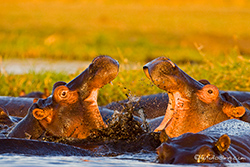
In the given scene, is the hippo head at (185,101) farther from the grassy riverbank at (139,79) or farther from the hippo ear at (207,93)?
the grassy riverbank at (139,79)

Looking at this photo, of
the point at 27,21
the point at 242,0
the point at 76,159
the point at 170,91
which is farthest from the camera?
the point at 242,0

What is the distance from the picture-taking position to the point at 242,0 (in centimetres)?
4738

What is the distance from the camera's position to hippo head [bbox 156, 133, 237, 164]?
3246 millimetres

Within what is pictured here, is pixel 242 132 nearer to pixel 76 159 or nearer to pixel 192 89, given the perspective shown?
pixel 192 89

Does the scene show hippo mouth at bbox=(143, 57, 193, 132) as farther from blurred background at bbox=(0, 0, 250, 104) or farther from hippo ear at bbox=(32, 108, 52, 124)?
blurred background at bbox=(0, 0, 250, 104)

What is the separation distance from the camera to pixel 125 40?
24172 millimetres

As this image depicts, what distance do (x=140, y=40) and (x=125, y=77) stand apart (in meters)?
14.9

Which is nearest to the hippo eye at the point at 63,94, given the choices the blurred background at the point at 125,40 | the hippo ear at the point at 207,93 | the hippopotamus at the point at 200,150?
the hippo ear at the point at 207,93

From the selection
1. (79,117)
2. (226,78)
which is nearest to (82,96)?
(79,117)

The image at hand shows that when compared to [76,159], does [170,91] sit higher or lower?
higher

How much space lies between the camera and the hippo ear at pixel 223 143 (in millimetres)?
3230

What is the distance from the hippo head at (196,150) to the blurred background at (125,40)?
4.55 m

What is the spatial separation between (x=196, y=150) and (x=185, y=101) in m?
Answer: 1.11

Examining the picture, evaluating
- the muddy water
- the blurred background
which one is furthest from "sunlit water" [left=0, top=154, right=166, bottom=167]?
the muddy water
